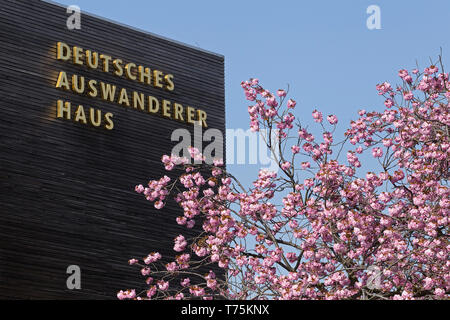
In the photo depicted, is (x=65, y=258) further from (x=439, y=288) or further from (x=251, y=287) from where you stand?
(x=439, y=288)

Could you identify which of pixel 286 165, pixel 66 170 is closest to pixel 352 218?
pixel 286 165

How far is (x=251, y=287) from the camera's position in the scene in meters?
13.6

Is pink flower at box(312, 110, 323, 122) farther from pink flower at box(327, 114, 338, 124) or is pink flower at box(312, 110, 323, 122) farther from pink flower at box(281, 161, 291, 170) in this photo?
pink flower at box(281, 161, 291, 170)

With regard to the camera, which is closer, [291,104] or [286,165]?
[286,165]

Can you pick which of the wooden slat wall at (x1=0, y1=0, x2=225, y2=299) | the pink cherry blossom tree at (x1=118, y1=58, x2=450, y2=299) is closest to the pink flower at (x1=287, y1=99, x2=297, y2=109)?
the pink cherry blossom tree at (x1=118, y1=58, x2=450, y2=299)

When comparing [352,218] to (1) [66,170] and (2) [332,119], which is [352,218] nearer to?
(2) [332,119]

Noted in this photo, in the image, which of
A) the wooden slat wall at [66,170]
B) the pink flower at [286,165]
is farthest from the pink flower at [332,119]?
the wooden slat wall at [66,170]

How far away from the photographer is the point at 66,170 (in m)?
22.9

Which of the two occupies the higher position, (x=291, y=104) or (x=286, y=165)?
(x=291, y=104)

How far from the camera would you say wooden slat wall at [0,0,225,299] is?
21.7m

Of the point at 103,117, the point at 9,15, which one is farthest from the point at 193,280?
the point at 9,15

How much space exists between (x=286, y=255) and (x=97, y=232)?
31.8ft

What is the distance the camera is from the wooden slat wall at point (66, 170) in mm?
21656

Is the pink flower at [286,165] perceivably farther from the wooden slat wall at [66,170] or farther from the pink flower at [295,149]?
the wooden slat wall at [66,170]
